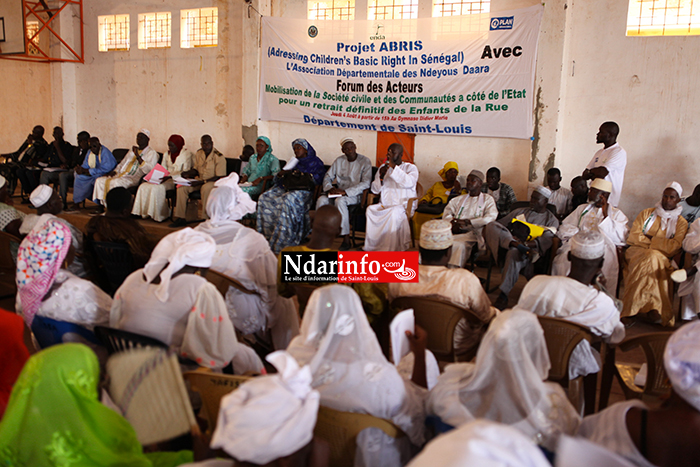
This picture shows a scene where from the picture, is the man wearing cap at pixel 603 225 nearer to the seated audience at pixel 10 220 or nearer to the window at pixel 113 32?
the seated audience at pixel 10 220

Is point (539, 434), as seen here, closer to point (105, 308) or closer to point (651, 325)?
point (105, 308)

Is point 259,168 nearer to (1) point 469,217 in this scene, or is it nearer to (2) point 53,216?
(1) point 469,217

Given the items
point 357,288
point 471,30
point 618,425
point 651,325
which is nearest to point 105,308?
point 357,288

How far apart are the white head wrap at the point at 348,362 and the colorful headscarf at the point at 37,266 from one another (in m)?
1.27

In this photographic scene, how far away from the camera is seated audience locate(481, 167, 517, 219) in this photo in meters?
5.84

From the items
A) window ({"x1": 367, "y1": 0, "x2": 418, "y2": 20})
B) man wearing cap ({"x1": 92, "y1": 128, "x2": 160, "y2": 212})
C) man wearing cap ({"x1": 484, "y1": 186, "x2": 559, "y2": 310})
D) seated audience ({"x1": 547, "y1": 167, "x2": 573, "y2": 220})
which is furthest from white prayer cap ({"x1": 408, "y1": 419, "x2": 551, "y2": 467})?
man wearing cap ({"x1": 92, "y1": 128, "x2": 160, "y2": 212})

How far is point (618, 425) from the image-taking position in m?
1.55

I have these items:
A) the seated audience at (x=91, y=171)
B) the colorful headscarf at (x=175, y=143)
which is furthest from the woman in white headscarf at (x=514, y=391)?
the seated audience at (x=91, y=171)

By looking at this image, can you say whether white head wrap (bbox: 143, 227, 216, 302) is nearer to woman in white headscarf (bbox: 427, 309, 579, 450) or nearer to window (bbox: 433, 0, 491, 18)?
woman in white headscarf (bbox: 427, 309, 579, 450)

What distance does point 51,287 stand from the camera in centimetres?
250

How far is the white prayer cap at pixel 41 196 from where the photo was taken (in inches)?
147

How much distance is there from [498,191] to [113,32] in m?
7.69

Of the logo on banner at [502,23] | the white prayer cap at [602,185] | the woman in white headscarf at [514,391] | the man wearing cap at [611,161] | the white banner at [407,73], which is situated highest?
the logo on banner at [502,23]

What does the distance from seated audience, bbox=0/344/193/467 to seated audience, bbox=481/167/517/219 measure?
4.81 m
